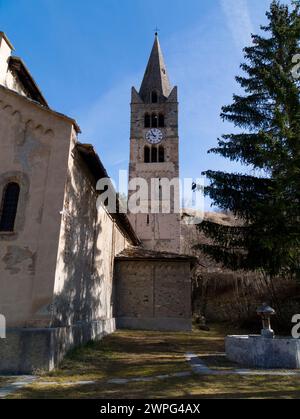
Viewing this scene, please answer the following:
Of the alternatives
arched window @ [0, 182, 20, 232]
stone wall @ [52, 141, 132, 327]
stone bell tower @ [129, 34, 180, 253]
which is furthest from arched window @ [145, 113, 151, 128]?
arched window @ [0, 182, 20, 232]

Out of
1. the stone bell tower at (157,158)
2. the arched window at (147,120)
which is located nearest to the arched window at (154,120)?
the stone bell tower at (157,158)

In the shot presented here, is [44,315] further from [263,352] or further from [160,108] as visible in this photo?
[160,108]

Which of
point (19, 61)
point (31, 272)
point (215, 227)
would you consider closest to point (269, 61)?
point (215, 227)

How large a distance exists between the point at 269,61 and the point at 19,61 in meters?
10.3

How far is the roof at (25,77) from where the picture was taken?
11188 millimetres

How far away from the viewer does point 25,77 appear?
39.9ft

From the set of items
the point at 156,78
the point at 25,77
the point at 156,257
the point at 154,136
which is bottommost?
the point at 156,257

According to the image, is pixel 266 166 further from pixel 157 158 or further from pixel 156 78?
pixel 156 78

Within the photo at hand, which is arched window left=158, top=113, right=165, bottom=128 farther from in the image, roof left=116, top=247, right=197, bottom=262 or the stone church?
the stone church

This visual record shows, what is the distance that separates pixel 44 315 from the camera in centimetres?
820

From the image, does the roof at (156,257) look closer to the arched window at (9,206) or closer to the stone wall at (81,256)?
the stone wall at (81,256)

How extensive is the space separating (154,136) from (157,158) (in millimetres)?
2201

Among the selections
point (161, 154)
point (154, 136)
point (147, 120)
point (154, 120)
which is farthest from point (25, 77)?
point (154, 120)

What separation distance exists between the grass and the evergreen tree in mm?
3634
